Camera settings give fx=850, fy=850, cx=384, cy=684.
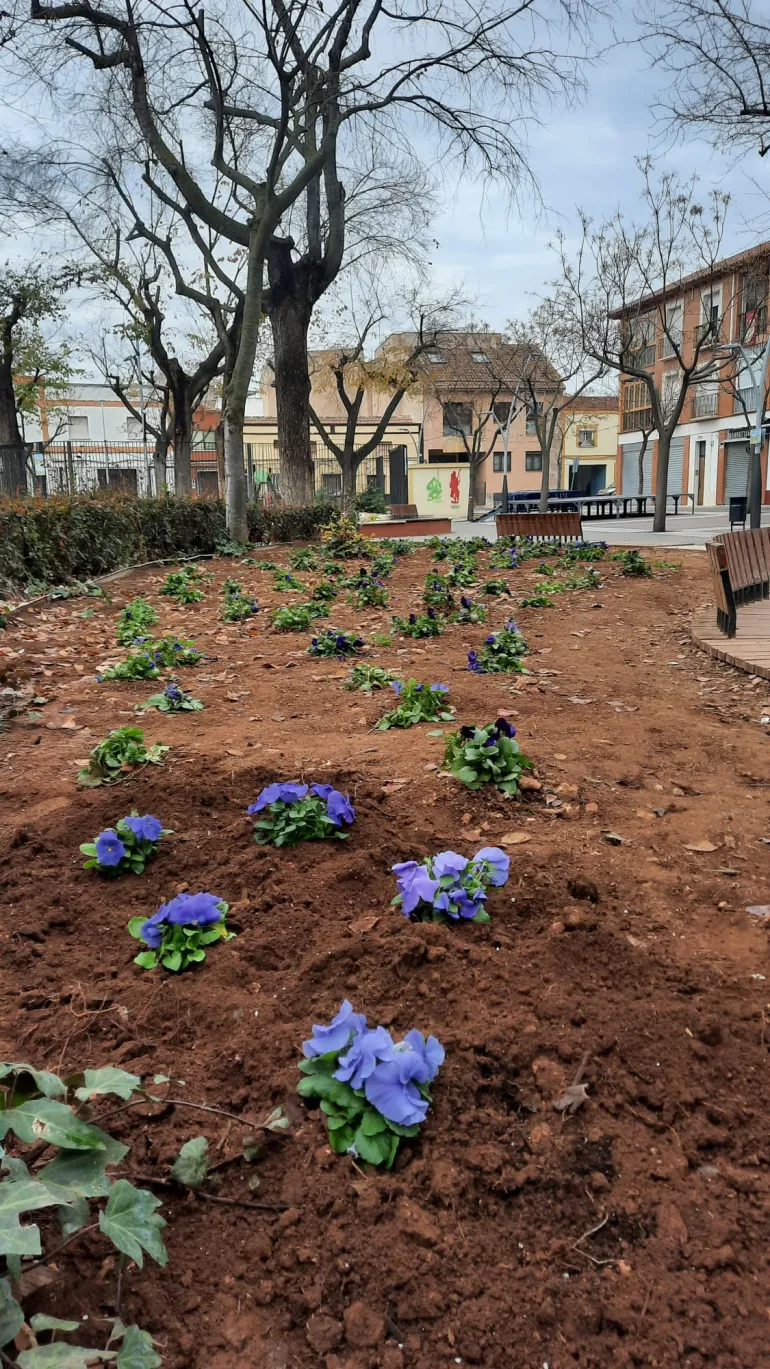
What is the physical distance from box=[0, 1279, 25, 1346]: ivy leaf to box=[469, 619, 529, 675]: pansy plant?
3940 mm

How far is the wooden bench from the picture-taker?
14.7 m

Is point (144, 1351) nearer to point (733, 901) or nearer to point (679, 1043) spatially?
point (679, 1043)

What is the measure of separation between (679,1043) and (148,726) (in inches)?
113

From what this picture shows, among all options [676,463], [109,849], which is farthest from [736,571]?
[676,463]

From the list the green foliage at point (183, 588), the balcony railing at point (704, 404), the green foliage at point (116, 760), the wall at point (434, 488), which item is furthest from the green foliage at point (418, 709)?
the balcony railing at point (704, 404)

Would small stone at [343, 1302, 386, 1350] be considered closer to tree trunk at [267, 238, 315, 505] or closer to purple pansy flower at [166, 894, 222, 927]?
purple pansy flower at [166, 894, 222, 927]

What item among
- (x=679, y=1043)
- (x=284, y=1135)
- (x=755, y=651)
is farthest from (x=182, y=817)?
(x=755, y=651)

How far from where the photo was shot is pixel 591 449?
62469 millimetres

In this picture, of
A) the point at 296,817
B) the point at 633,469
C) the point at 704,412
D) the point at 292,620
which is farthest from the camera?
the point at 633,469

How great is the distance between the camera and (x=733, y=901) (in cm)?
234

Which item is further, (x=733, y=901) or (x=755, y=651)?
(x=755, y=651)

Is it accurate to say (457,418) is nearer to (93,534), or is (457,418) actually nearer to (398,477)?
(398,477)

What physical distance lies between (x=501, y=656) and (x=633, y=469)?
55434 mm

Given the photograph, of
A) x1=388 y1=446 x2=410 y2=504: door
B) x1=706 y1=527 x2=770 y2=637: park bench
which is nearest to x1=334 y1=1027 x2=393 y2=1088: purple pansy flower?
x1=706 y1=527 x2=770 y2=637: park bench
